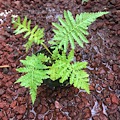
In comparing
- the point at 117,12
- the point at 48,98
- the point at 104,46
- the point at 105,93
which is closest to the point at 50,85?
the point at 48,98

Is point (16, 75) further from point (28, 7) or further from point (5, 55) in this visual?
point (28, 7)

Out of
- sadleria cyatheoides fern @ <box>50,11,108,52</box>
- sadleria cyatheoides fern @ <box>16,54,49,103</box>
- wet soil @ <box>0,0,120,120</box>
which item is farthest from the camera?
wet soil @ <box>0,0,120,120</box>

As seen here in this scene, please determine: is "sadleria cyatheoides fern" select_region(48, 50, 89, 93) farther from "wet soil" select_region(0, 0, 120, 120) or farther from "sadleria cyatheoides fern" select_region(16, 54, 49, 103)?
"wet soil" select_region(0, 0, 120, 120)

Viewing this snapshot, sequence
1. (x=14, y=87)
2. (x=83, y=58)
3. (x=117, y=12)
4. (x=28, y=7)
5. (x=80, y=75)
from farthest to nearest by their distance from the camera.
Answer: (x=28, y=7)
(x=117, y=12)
(x=83, y=58)
(x=14, y=87)
(x=80, y=75)

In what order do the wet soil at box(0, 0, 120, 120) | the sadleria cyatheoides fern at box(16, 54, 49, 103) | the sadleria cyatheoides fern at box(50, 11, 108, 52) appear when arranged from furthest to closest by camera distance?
the wet soil at box(0, 0, 120, 120) → the sadleria cyatheoides fern at box(50, 11, 108, 52) → the sadleria cyatheoides fern at box(16, 54, 49, 103)

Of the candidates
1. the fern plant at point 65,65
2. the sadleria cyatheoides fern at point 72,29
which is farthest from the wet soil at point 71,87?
the sadleria cyatheoides fern at point 72,29

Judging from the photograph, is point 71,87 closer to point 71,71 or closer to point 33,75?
point 71,71

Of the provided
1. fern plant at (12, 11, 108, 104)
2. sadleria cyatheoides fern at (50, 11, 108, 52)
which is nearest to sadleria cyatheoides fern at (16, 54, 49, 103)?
fern plant at (12, 11, 108, 104)

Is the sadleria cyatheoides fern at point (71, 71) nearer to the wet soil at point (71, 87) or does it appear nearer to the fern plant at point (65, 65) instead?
the fern plant at point (65, 65)

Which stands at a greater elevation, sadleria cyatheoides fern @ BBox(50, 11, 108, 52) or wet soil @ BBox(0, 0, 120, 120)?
sadleria cyatheoides fern @ BBox(50, 11, 108, 52)
